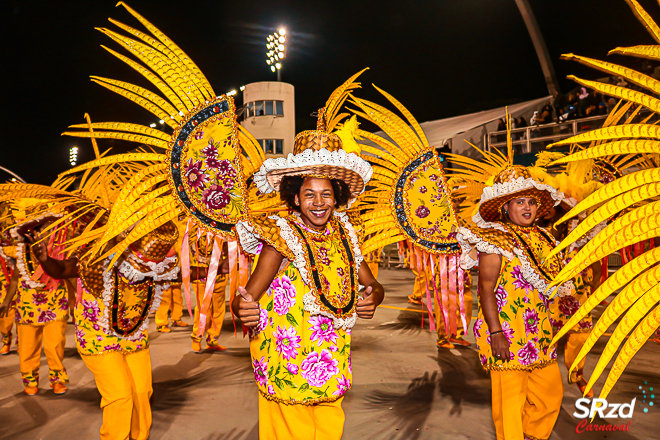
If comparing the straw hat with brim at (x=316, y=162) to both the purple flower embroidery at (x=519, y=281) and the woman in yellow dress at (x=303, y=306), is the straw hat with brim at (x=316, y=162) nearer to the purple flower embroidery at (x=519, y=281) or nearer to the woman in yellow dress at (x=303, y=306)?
the woman in yellow dress at (x=303, y=306)

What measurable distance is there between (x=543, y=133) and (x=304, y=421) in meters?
12.0

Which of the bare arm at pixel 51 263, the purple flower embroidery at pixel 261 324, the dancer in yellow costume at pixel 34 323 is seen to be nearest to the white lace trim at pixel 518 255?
the purple flower embroidery at pixel 261 324

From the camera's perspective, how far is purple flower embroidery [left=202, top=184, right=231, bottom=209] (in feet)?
6.66

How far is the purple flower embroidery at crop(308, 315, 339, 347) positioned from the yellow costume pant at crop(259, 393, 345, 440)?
0.28 metres

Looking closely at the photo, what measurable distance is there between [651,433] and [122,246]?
3627 mm

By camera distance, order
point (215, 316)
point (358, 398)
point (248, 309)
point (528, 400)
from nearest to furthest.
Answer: point (248, 309) → point (528, 400) → point (358, 398) → point (215, 316)

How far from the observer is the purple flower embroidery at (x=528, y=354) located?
2531 mm

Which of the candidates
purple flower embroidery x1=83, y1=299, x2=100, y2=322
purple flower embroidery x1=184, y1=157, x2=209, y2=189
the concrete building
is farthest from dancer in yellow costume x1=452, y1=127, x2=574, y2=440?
the concrete building

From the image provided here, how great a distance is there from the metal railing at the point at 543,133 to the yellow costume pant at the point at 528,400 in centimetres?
951

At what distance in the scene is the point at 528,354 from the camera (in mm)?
2535

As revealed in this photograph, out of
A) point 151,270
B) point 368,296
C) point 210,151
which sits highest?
point 210,151

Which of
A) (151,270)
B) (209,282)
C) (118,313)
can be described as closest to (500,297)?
(209,282)

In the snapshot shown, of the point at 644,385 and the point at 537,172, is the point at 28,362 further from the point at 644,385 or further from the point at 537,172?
the point at 644,385

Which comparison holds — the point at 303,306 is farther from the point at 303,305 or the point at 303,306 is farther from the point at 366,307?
the point at 366,307
